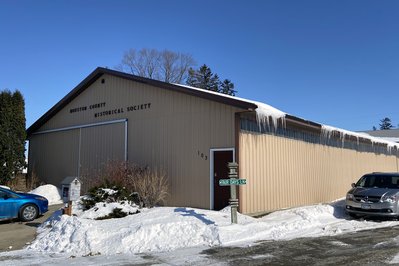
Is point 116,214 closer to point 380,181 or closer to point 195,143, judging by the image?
point 195,143

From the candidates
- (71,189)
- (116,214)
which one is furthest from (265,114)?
(71,189)

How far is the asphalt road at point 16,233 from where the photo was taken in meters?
10.5

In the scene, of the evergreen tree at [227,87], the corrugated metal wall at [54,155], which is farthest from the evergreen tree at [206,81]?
the corrugated metal wall at [54,155]

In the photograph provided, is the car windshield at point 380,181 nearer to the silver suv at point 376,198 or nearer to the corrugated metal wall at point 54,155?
the silver suv at point 376,198

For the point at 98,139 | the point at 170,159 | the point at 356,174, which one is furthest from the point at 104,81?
the point at 356,174

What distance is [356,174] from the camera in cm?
2328

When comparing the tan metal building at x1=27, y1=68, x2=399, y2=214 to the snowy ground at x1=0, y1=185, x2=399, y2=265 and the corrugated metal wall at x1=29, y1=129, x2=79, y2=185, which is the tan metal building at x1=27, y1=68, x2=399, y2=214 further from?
the snowy ground at x1=0, y1=185, x2=399, y2=265

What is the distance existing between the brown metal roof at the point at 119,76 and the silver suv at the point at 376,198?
465 cm

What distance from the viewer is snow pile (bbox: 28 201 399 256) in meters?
9.72

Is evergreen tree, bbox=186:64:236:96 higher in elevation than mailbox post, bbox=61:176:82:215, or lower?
higher

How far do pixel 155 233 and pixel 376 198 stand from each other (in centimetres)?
751

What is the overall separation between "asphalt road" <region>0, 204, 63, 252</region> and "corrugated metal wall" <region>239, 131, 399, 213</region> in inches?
267

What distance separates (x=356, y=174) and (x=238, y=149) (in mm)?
11909

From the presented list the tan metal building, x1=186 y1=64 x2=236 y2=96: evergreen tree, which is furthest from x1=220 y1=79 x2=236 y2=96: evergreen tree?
the tan metal building
